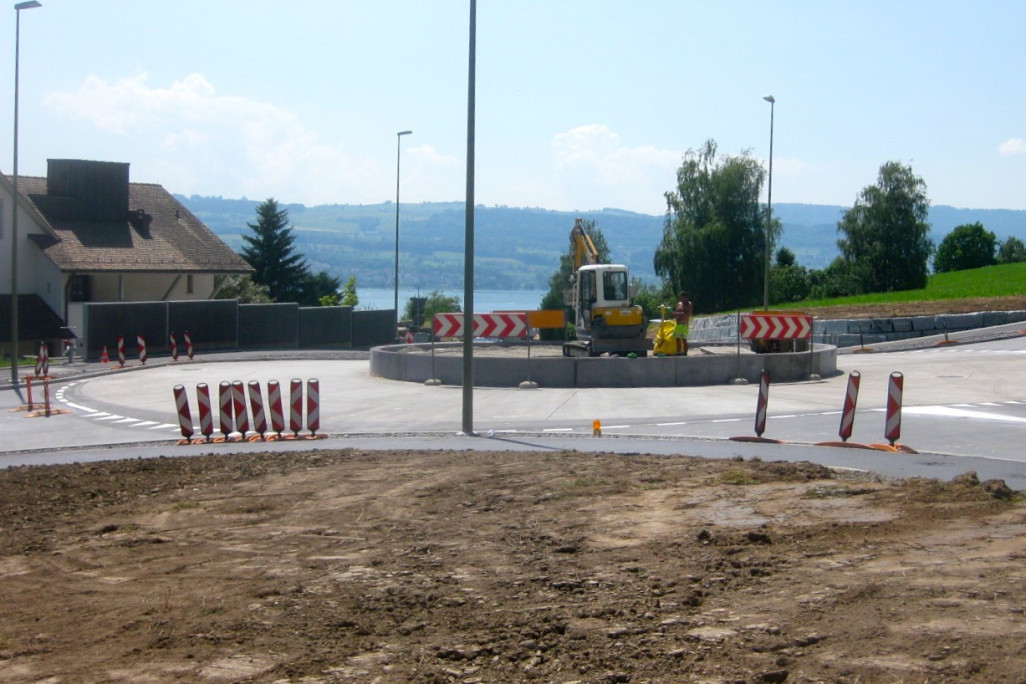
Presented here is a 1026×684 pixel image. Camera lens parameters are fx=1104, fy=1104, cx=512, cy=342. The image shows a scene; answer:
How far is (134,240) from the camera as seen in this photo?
53.9 m

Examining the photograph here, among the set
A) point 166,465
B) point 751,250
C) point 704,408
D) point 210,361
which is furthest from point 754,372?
point 751,250

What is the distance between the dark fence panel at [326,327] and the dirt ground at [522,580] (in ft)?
126

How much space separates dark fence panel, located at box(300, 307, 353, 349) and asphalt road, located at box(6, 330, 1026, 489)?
1815cm

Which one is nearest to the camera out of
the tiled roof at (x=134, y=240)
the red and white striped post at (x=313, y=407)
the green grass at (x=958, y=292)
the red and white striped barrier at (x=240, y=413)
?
the red and white striped barrier at (x=240, y=413)

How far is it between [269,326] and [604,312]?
21.9 m

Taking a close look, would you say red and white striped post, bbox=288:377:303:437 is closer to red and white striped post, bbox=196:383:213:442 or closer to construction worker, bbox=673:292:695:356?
red and white striped post, bbox=196:383:213:442

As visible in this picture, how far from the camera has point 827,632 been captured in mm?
6414

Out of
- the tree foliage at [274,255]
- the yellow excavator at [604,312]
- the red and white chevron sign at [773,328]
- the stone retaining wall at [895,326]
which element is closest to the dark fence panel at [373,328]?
the yellow excavator at [604,312]

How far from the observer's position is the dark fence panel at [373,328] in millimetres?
53000

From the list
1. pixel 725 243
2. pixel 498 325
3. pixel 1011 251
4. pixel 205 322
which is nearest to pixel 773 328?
pixel 498 325

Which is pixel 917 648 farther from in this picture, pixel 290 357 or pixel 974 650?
pixel 290 357

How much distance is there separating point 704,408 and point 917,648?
52.3ft

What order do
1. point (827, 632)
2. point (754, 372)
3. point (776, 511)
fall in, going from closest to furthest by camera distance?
point (827, 632) < point (776, 511) < point (754, 372)

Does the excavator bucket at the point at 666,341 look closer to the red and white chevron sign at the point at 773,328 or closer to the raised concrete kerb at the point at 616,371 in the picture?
the red and white chevron sign at the point at 773,328
